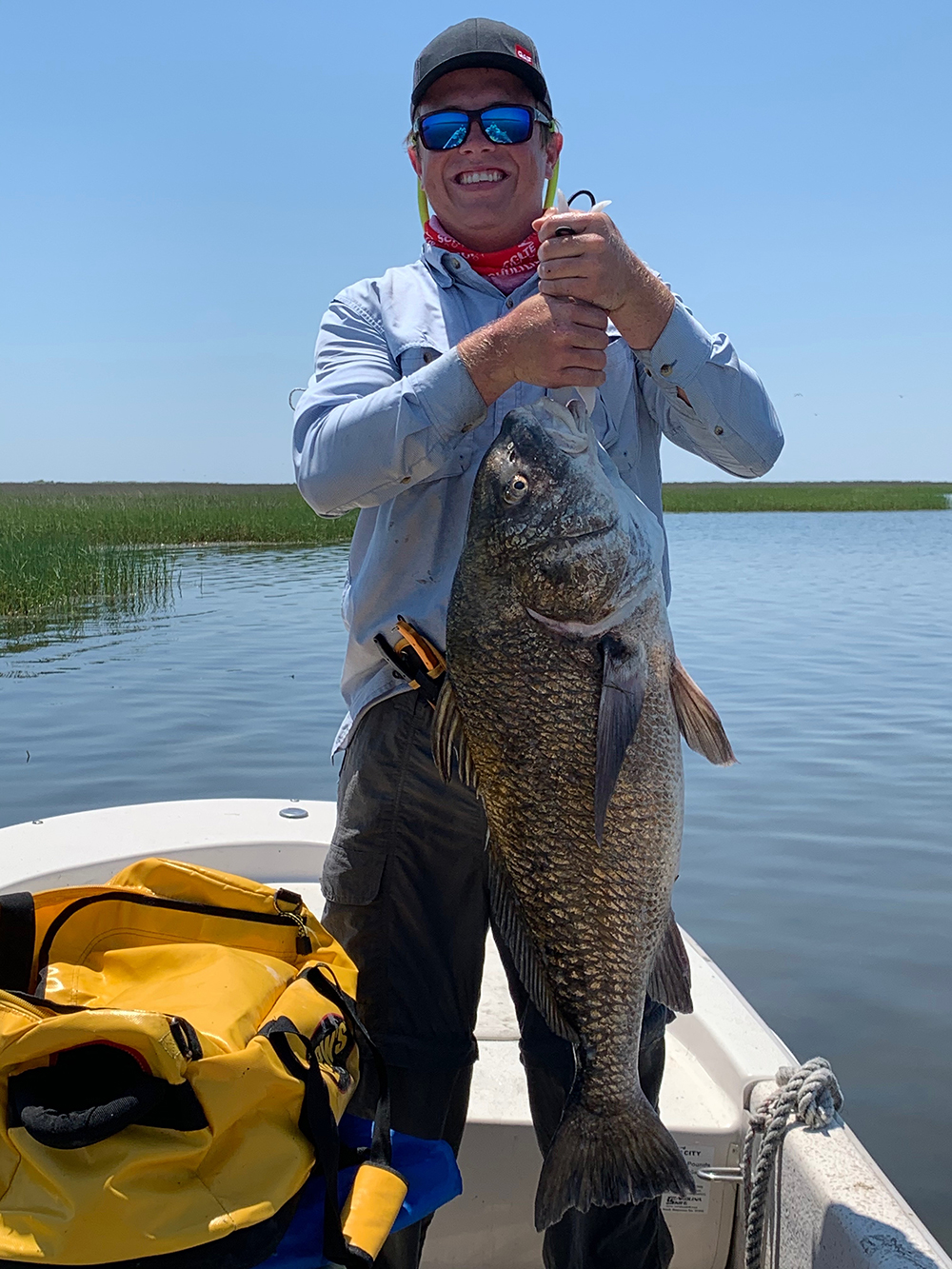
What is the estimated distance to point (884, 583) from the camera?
25.1m

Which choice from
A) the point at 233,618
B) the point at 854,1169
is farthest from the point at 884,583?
the point at 854,1169

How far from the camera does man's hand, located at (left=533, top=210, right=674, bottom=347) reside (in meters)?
2.10

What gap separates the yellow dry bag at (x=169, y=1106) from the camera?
1.74 m

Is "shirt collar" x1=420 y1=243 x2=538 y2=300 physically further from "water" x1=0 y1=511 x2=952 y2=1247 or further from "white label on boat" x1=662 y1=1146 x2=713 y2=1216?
"water" x1=0 y1=511 x2=952 y2=1247

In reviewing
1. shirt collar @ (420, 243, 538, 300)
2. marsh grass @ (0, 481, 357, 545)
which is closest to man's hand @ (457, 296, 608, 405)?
shirt collar @ (420, 243, 538, 300)

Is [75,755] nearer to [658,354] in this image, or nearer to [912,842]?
[912,842]

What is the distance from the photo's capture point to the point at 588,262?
210 cm

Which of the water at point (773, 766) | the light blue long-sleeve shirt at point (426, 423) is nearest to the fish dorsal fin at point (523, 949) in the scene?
the light blue long-sleeve shirt at point (426, 423)

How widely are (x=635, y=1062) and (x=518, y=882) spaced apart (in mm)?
486

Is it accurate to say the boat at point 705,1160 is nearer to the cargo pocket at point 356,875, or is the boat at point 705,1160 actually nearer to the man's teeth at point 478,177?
the cargo pocket at point 356,875

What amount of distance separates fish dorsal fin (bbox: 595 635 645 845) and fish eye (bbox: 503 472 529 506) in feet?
1.14

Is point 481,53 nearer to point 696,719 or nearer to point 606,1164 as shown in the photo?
point 696,719

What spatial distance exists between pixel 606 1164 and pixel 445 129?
7.71 ft

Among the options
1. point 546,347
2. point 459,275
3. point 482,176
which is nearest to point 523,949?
point 546,347
